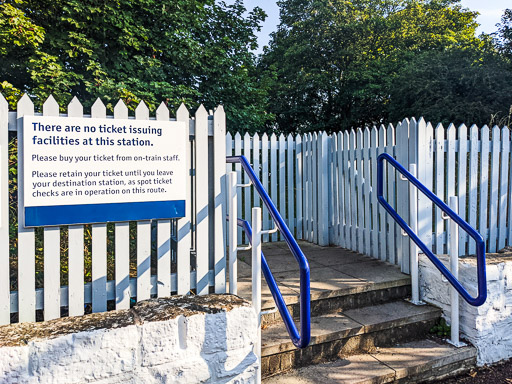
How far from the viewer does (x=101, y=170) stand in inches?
104

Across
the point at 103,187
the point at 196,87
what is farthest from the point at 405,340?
the point at 196,87

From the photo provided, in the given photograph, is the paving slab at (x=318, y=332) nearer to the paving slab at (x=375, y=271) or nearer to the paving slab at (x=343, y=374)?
the paving slab at (x=343, y=374)

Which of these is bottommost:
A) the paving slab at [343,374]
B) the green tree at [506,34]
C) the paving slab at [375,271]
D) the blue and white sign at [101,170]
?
the paving slab at [343,374]

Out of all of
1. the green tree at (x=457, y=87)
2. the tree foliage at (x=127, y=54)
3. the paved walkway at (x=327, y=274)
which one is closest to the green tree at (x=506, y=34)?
the green tree at (x=457, y=87)

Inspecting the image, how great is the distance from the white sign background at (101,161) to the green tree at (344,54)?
1719cm

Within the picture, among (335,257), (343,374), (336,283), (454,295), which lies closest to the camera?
(343,374)

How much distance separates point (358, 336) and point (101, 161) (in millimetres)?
2445

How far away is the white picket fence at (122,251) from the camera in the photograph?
246 centimetres

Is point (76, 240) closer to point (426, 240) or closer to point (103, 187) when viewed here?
point (103, 187)

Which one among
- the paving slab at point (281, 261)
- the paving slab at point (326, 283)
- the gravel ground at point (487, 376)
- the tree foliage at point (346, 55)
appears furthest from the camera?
the tree foliage at point (346, 55)

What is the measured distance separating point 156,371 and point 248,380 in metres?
0.64

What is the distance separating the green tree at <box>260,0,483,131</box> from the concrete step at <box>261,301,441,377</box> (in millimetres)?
16718

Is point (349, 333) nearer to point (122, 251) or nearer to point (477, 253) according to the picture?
point (477, 253)

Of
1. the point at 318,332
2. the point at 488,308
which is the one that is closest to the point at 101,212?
the point at 318,332
